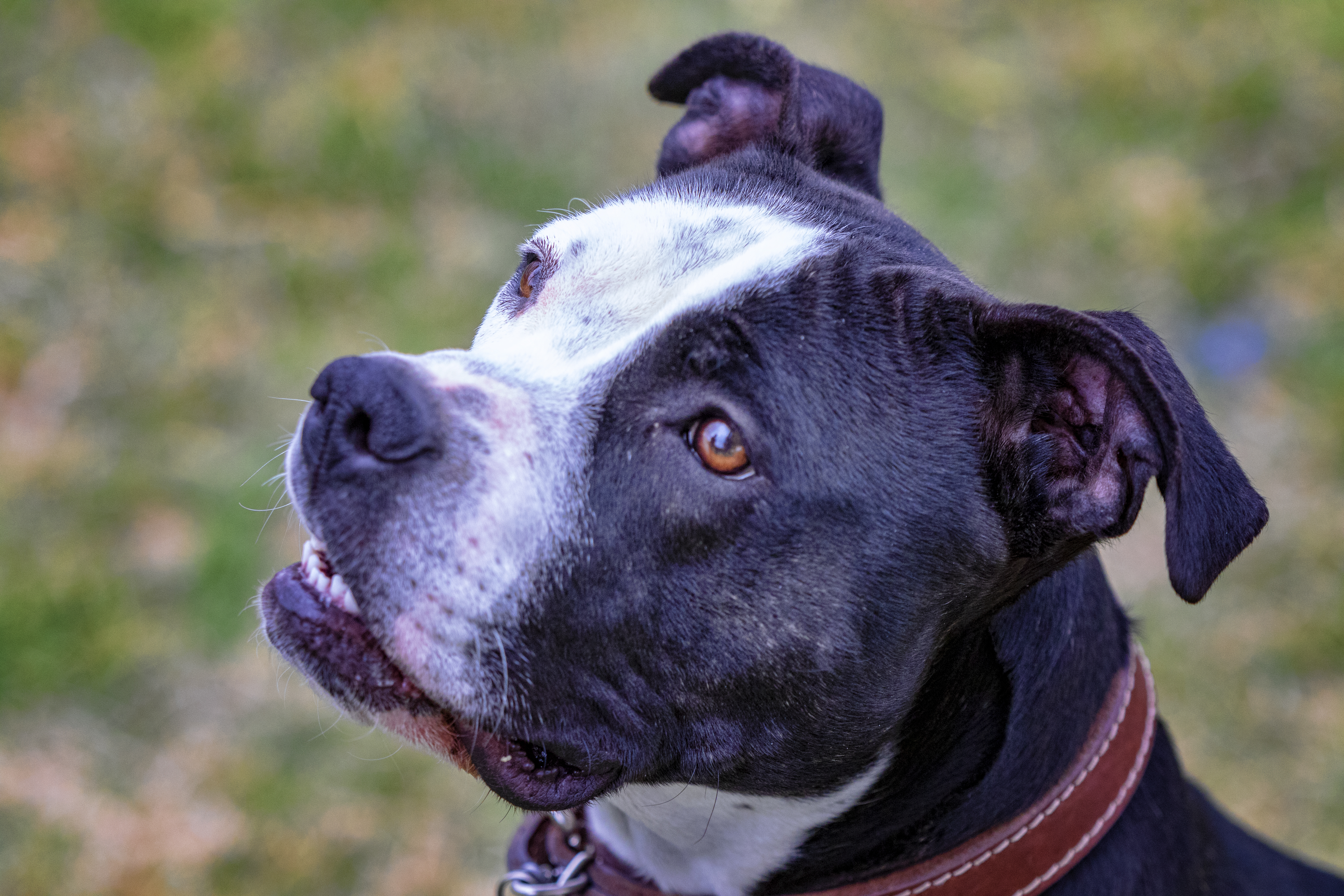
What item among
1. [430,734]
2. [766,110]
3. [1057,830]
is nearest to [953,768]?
[1057,830]

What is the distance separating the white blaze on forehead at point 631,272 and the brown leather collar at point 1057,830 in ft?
3.85

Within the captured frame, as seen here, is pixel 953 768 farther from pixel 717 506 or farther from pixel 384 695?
pixel 384 695

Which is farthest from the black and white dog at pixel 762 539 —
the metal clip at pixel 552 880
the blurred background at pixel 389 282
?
the blurred background at pixel 389 282

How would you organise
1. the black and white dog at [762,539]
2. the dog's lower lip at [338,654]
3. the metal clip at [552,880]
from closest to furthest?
the black and white dog at [762,539] → the dog's lower lip at [338,654] → the metal clip at [552,880]

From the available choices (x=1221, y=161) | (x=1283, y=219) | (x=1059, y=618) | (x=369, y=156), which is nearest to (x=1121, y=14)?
(x=1221, y=161)

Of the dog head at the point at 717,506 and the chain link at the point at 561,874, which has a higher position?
the dog head at the point at 717,506

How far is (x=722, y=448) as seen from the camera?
232 centimetres

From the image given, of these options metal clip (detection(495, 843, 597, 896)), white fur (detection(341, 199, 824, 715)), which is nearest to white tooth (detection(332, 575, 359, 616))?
white fur (detection(341, 199, 824, 715))

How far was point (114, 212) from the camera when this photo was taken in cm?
558

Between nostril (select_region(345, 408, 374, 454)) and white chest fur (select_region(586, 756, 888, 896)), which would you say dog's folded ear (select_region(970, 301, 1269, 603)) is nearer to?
white chest fur (select_region(586, 756, 888, 896))

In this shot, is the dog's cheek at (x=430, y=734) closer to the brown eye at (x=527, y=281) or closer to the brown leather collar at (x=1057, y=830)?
the brown leather collar at (x=1057, y=830)

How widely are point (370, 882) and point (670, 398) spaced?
2.54 m

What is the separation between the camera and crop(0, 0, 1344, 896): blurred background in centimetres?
426

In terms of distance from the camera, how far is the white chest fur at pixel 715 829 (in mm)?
2559
